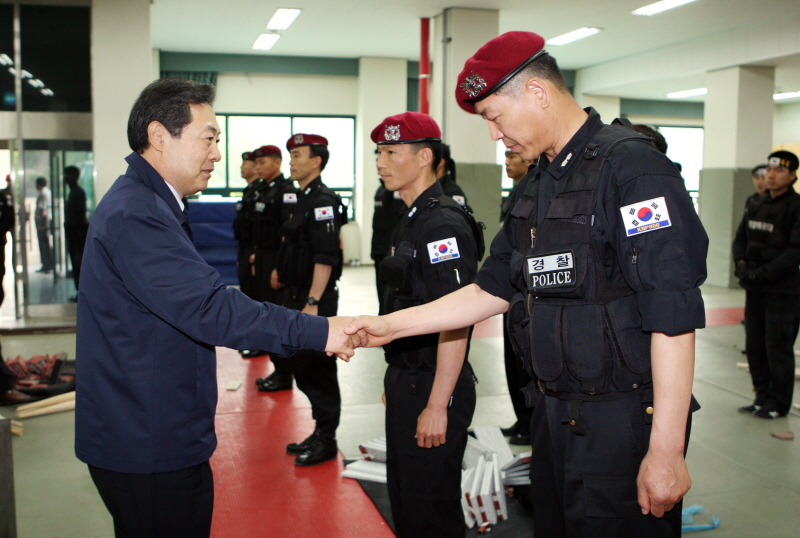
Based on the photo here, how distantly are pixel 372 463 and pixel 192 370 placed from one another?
2197mm

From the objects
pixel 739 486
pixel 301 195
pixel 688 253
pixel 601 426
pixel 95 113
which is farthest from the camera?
pixel 95 113

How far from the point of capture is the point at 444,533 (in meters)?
2.30

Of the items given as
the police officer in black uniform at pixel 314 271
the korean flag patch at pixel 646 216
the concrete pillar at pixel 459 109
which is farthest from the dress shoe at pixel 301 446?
the concrete pillar at pixel 459 109

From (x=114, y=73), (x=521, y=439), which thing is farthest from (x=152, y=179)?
(x=114, y=73)

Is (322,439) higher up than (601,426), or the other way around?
(601,426)

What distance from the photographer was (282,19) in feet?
33.5

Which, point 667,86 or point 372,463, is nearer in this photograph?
point 372,463

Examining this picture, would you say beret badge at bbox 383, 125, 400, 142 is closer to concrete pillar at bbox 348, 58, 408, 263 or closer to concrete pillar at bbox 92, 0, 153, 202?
concrete pillar at bbox 92, 0, 153, 202

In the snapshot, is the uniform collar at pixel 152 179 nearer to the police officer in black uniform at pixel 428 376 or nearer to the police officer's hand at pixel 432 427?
the police officer in black uniform at pixel 428 376

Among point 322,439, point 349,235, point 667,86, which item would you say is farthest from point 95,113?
point 667,86

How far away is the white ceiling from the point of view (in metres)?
9.27

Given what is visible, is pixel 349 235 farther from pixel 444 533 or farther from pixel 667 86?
pixel 444 533

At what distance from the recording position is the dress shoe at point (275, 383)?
5.21 meters

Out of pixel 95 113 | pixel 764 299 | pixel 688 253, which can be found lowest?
pixel 764 299
